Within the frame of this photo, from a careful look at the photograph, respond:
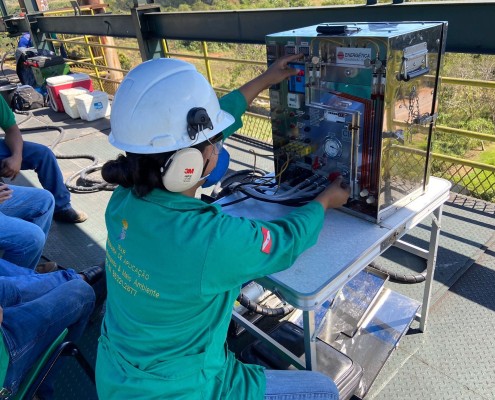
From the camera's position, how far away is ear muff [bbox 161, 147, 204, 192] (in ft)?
3.63

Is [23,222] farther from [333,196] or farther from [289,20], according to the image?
[289,20]

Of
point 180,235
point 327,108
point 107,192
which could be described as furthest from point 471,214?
point 107,192

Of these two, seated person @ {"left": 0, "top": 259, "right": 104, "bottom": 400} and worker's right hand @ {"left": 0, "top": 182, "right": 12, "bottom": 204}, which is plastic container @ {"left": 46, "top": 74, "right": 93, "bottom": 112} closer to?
worker's right hand @ {"left": 0, "top": 182, "right": 12, "bottom": 204}

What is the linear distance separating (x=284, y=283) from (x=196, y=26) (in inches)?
134

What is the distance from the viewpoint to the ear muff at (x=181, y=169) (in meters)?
1.11

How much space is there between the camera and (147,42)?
4691mm

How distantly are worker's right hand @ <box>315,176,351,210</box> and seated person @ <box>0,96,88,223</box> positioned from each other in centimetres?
260

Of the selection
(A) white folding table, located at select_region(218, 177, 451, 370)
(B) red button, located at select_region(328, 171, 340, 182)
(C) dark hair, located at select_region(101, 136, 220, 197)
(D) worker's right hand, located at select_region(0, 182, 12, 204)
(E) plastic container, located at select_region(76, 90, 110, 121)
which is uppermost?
(C) dark hair, located at select_region(101, 136, 220, 197)

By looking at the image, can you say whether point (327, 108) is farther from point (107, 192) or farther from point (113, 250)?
point (107, 192)

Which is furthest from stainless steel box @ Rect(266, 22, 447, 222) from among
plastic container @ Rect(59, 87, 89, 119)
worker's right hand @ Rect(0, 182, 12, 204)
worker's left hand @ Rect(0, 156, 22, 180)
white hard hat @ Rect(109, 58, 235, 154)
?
plastic container @ Rect(59, 87, 89, 119)

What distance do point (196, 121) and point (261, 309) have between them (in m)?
1.31

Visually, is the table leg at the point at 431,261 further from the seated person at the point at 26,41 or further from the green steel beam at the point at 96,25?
the seated person at the point at 26,41

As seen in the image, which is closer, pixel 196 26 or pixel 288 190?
pixel 288 190

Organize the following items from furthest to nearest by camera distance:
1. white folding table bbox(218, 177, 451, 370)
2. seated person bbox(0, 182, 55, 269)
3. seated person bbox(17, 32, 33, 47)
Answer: seated person bbox(17, 32, 33, 47), seated person bbox(0, 182, 55, 269), white folding table bbox(218, 177, 451, 370)
